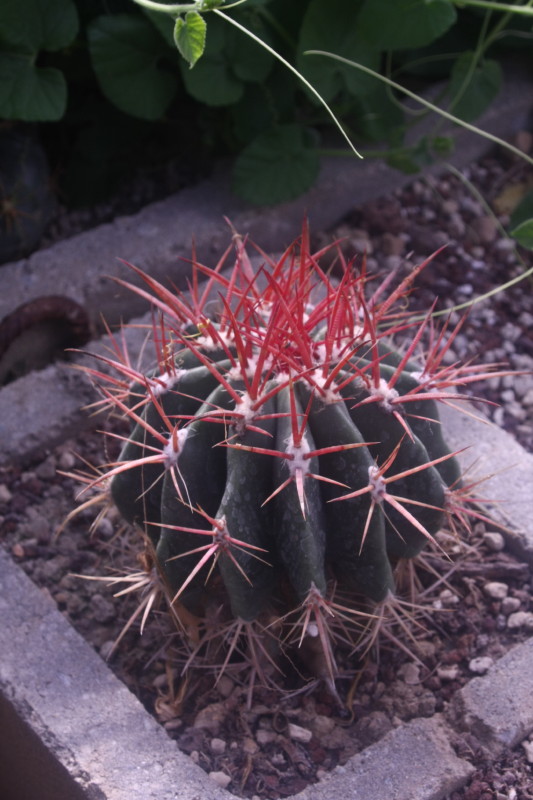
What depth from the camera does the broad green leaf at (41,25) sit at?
1.94 metres

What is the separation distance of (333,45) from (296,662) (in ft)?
4.31

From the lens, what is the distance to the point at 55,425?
1816mm

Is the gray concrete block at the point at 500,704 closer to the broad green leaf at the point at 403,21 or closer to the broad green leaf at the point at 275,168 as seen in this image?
the broad green leaf at the point at 275,168

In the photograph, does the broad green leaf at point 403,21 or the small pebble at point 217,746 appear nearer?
the small pebble at point 217,746

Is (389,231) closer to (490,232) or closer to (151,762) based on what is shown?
(490,232)

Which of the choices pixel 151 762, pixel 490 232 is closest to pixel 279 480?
pixel 151 762

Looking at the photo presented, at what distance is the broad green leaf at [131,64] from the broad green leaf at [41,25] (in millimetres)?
75

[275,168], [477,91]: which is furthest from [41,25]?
[477,91]

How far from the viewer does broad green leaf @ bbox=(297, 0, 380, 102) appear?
203 centimetres

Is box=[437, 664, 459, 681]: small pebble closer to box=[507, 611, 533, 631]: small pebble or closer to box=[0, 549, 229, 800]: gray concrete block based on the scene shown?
box=[507, 611, 533, 631]: small pebble

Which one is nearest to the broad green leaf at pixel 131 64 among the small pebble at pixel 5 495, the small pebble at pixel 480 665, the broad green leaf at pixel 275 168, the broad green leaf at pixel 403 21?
the broad green leaf at pixel 275 168

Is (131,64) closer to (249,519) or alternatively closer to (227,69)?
(227,69)

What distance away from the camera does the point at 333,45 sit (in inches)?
81.0

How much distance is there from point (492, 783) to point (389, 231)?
1.41 m
